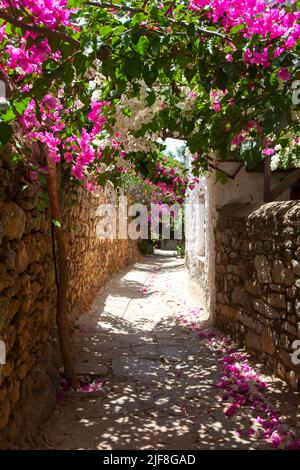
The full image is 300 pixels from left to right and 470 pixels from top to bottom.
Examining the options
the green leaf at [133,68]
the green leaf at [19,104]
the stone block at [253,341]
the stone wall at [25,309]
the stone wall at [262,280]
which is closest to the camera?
the green leaf at [133,68]

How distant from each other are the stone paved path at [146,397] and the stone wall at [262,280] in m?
0.42

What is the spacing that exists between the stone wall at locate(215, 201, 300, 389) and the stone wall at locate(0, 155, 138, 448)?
2007 millimetres

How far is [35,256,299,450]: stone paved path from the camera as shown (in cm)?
306

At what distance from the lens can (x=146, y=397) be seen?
152 inches

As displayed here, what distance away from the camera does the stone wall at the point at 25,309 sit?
270 cm

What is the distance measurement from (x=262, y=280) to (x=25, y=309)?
2.36m

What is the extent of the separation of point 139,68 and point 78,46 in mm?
443

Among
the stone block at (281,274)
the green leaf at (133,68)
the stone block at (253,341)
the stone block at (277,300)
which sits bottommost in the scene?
the stone block at (253,341)

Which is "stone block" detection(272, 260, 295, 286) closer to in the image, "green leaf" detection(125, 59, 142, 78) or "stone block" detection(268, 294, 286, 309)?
"stone block" detection(268, 294, 286, 309)

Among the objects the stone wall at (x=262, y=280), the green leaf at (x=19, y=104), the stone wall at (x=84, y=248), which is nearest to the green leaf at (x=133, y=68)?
the green leaf at (x=19, y=104)

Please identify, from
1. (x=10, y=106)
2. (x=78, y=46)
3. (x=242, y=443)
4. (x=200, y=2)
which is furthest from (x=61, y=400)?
(x=200, y=2)

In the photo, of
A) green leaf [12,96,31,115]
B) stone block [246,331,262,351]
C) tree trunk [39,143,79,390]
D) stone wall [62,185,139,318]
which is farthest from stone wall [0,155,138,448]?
stone block [246,331,262,351]

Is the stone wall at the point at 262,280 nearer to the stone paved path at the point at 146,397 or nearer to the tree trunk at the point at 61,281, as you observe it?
the stone paved path at the point at 146,397

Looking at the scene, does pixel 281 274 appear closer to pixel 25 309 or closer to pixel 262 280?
pixel 262 280
